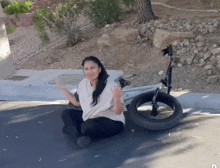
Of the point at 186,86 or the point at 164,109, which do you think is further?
the point at 186,86

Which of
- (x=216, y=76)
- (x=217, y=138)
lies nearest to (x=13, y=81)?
(x=216, y=76)

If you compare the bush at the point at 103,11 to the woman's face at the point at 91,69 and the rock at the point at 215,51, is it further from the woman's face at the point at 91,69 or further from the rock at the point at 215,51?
the woman's face at the point at 91,69

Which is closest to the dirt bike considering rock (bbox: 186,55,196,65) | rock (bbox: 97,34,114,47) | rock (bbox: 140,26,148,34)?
rock (bbox: 186,55,196,65)

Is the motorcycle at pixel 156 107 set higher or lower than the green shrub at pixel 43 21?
lower

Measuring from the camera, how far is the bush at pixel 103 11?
928 centimetres

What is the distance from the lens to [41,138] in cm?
359

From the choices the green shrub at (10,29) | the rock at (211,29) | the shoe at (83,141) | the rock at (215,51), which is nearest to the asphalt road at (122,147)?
the shoe at (83,141)

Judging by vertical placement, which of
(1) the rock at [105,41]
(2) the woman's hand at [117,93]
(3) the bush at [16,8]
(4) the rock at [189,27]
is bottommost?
(1) the rock at [105,41]

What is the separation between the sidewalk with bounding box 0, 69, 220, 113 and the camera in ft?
14.8

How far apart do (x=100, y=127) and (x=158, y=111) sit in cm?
101

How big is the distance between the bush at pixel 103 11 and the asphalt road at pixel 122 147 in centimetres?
596

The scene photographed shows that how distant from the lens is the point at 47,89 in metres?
5.71

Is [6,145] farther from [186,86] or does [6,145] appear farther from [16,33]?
[16,33]

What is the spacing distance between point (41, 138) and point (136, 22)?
6.03 meters
